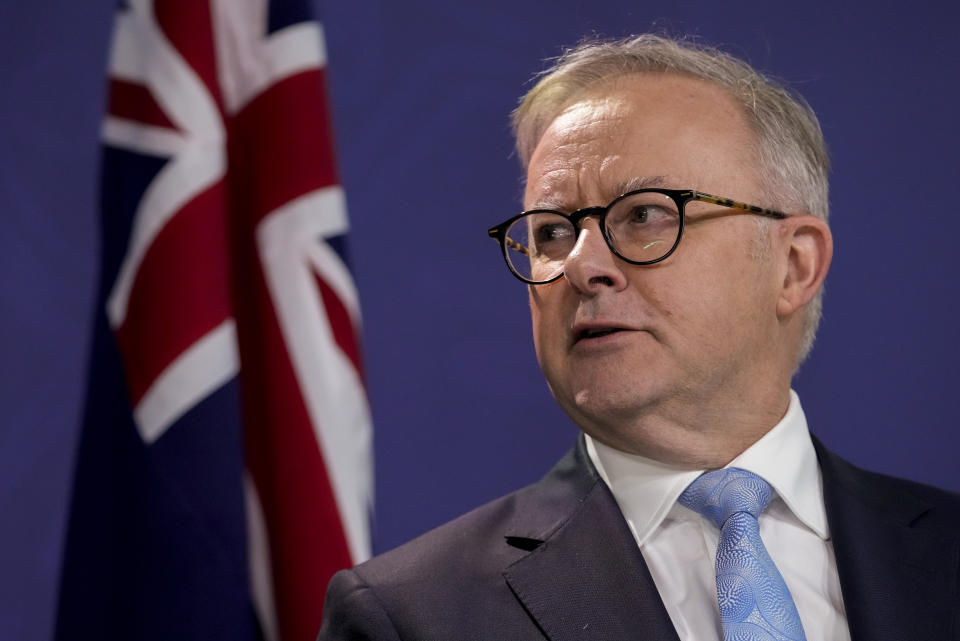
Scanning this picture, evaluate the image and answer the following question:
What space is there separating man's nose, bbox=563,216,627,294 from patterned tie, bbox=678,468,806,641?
0.33 meters

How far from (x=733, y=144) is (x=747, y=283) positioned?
8.6 inches

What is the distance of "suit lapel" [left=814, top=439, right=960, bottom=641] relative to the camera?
5.15 ft

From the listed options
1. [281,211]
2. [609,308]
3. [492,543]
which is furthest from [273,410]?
[609,308]

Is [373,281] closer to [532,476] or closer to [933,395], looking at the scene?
[532,476]

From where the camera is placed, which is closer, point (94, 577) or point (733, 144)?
point (733, 144)

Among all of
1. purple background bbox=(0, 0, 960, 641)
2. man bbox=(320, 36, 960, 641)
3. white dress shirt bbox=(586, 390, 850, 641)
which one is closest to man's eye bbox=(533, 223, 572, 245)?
man bbox=(320, 36, 960, 641)

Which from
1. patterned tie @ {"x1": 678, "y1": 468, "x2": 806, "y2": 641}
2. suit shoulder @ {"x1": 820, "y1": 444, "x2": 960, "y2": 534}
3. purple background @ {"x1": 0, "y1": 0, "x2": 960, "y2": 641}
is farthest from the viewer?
purple background @ {"x1": 0, "y1": 0, "x2": 960, "y2": 641}

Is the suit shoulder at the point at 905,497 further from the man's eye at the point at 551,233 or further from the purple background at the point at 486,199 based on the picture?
the purple background at the point at 486,199

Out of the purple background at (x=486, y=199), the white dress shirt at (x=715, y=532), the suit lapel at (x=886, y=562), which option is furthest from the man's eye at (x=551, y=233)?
the purple background at (x=486, y=199)

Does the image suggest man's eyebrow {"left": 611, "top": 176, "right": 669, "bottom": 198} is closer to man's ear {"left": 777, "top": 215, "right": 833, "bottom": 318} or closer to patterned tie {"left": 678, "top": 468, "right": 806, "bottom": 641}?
man's ear {"left": 777, "top": 215, "right": 833, "bottom": 318}

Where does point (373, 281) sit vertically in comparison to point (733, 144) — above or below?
below

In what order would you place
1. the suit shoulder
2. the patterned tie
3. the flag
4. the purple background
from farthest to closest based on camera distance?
the purple background
the flag
the suit shoulder
the patterned tie

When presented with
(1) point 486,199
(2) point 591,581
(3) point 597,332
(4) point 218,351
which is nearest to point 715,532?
(2) point 591,581

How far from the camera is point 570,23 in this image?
275cm
